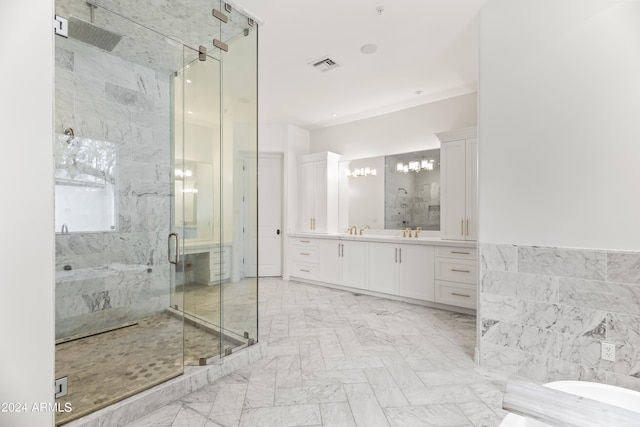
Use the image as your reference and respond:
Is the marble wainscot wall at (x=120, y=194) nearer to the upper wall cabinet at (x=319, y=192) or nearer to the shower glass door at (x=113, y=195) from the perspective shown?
the shower glass door at (x=113, y=195)

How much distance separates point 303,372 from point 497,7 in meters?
3.44

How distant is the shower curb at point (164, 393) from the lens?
1.60 metres

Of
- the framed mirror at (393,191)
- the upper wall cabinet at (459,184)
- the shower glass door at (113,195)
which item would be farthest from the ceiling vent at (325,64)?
the framed mirror at (393,191)

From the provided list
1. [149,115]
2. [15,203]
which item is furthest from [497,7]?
[149,115]

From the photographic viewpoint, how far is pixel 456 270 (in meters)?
3.70

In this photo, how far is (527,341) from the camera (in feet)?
7.13

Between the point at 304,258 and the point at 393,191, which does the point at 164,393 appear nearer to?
the point at 304,258

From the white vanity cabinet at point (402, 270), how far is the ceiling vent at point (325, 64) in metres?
2.65

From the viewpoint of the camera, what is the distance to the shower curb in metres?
1.60

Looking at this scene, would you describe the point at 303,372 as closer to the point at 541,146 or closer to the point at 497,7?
the point at 541,146

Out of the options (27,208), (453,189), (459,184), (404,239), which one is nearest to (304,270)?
(404,239)

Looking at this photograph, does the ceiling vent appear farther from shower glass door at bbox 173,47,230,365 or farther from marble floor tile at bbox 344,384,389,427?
marble floor tile at bbox 344,384,389,427

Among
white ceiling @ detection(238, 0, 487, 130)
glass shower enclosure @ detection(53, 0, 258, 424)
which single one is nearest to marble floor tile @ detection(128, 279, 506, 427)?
glass shower enclosure @ detection(53, 0, 258, 424)

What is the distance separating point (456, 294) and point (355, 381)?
2.20m
